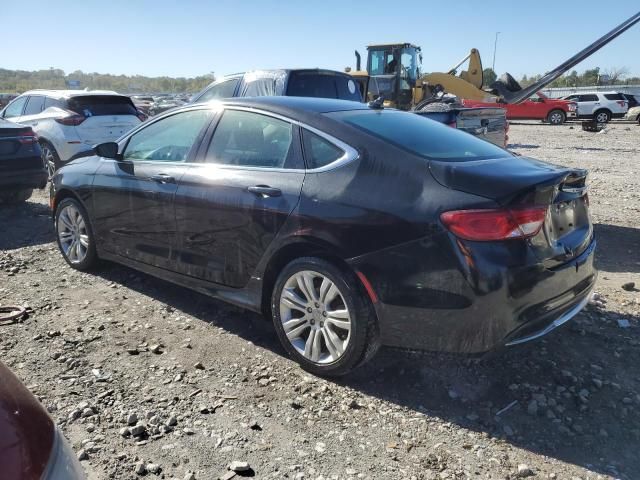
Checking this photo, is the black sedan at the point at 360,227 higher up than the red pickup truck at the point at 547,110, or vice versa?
the red pickup truck at the point at 547,110

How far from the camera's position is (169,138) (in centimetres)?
437

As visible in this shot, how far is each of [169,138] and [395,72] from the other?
14.8 m

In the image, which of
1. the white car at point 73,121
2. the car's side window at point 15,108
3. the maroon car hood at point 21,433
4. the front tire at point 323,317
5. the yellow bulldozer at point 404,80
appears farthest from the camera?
the yellow bulldozer at point 404,80

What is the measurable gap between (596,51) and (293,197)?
8049mm

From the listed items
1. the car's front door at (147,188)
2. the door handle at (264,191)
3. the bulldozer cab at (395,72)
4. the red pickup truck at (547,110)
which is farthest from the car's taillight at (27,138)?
the red pickup truck at (547,110)

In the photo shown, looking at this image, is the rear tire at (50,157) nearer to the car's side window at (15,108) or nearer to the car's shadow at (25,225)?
the car's shadow at (25,225)

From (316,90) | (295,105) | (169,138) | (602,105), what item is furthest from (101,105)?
(602,105)

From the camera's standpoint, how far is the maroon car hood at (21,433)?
1252mm

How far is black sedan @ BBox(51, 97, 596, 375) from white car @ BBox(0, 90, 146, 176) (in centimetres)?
591

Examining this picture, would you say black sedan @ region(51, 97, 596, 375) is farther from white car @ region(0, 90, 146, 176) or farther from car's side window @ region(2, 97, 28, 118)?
car's side window @ region(2, 97, 28, 118)

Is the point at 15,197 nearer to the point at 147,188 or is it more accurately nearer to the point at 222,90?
the point at 222,90

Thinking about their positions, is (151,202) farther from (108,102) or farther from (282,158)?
(108,102)

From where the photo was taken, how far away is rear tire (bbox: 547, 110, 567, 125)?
90.9 ft

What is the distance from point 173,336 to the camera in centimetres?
392
